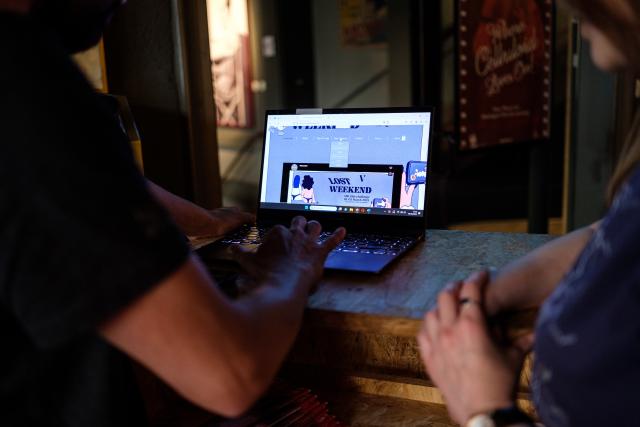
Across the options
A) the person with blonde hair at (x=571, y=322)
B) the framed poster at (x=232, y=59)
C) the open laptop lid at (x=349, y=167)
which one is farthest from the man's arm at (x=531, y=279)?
the framed poster at (x=232, y=59)

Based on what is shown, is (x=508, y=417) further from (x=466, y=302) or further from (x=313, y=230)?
(x=313, y=230)

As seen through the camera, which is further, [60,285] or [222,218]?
[222,218]

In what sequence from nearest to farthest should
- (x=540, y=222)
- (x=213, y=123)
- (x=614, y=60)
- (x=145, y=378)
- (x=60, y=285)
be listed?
(x=60, y=285), (x=614, y=60), (x=145, y=378), (x=213, y=123), (x=540, y=222)

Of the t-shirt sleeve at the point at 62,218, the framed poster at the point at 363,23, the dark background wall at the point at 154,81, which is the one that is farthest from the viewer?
the framed poster at the point at 363,23

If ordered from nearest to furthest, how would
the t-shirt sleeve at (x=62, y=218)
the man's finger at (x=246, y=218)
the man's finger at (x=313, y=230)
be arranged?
the t-shirt sleeve at (x=62, y=218) → the man's finger at (x=313, y=230) → the man's finger at (x=246, y=218)

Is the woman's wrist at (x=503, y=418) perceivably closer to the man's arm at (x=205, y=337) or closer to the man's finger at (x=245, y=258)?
the man's arm at (x=205, y=337)

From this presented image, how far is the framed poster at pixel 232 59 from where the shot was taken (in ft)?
17.2

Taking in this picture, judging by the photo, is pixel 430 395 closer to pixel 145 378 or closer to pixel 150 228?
pixel 145 378

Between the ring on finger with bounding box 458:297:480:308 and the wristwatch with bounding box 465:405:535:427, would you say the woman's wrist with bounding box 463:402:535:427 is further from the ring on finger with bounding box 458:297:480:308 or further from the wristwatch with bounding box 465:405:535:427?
the ring on finger with bounding box 458:297:480:308

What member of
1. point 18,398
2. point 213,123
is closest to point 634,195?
point 18,398

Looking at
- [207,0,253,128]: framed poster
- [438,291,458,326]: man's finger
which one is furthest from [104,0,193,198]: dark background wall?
[207,0,253,128]: framed poster

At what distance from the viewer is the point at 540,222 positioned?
3195 millimetres

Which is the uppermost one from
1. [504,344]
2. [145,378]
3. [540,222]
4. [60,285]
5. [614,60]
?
[614,60]

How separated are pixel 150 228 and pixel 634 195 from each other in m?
0.48
